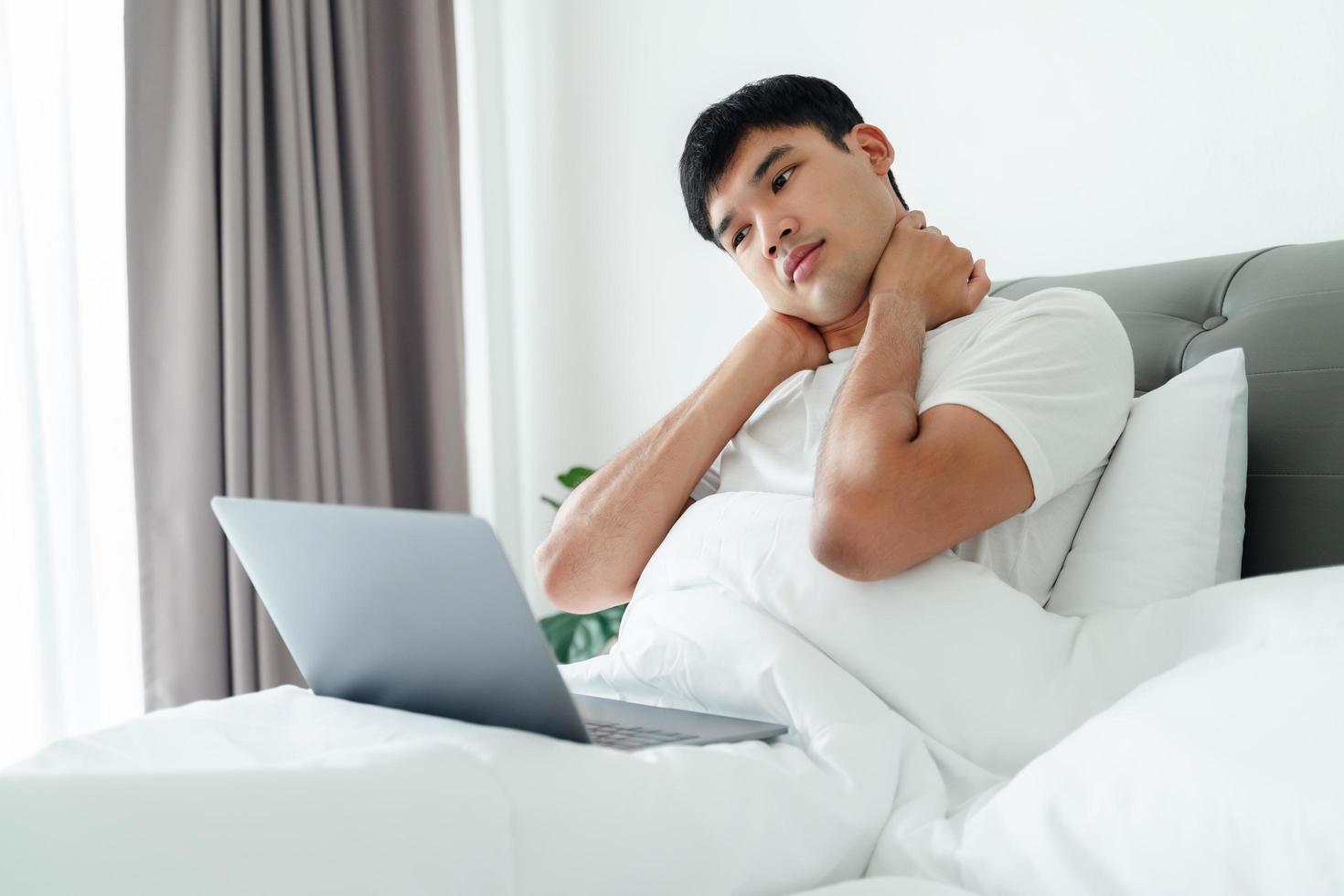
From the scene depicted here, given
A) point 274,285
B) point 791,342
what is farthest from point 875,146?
point 274,285

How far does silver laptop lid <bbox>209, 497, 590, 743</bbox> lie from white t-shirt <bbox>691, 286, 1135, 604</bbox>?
1.84 ft

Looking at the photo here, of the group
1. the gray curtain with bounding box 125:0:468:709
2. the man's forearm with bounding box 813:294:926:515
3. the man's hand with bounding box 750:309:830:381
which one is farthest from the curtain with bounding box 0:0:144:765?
the man's forearm with bounding box 813:294:926:515

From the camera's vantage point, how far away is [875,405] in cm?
117

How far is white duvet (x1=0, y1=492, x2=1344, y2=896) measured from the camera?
0.58m

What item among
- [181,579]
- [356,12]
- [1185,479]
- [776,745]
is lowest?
[181,579]

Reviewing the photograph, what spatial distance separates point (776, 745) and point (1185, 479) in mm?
553

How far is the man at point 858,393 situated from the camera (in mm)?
1084

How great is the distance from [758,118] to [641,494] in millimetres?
537

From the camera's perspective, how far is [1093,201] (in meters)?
1.88

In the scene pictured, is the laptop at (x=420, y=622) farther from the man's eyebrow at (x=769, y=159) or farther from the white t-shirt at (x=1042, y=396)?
the man's eyebrow at (x=769, y=159)

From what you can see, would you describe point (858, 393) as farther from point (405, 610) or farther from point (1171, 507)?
point (405, 610)

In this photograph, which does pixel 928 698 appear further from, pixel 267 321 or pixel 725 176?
pixel 267 321

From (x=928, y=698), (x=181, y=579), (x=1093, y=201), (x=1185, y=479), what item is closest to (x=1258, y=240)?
(x=1093, y=201)

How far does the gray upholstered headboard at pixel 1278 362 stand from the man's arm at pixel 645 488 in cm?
49
